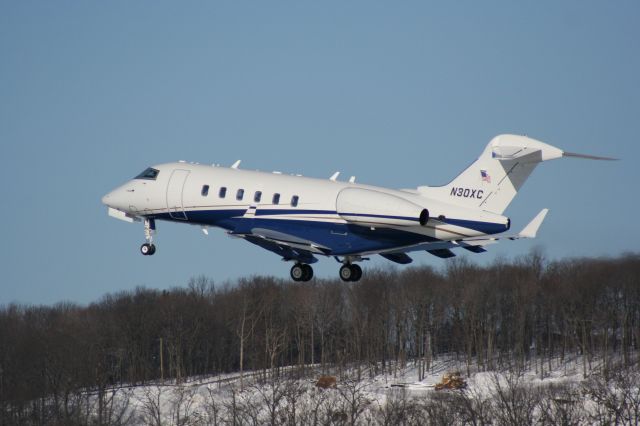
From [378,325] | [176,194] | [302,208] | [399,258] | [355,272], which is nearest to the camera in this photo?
[302,208]

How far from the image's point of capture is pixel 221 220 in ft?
186

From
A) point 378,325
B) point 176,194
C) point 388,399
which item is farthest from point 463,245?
point 378,325

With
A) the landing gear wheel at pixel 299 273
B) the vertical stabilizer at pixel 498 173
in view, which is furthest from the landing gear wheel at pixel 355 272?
the vertical stabilizer at pixel 498 173

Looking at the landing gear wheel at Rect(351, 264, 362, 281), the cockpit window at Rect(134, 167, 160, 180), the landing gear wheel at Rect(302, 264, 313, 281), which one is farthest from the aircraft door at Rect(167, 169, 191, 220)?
the landing gear wheel at Rect(351, 264, 362, 281)

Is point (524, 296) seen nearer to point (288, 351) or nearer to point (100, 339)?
point (288, 351)

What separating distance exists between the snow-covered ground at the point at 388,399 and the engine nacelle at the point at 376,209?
18.0 m

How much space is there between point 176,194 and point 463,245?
40.8 feet

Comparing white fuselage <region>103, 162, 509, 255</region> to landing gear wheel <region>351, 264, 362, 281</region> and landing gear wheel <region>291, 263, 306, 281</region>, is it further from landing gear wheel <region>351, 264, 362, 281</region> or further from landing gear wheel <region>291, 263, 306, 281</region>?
landing gear wheel <region>291, 263, 306, 281</region>

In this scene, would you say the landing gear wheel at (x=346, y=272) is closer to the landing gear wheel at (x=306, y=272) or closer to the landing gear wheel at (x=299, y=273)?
the landing gear wheel at (x=306, y=272)

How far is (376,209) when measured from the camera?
5169cm

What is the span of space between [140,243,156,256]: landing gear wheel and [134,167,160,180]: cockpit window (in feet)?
9.34

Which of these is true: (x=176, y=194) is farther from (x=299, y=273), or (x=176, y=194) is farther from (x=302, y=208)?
(x=302, y=208)

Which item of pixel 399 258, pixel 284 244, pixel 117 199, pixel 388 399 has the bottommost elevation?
pixel 388 399

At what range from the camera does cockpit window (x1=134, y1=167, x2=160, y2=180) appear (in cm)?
5934
